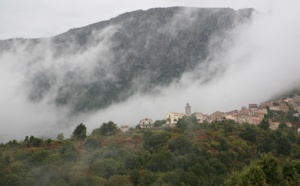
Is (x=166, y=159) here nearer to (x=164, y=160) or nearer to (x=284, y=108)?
(x=164, y=160)

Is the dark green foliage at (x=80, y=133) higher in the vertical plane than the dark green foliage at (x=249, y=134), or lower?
higher

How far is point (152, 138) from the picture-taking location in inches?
3098

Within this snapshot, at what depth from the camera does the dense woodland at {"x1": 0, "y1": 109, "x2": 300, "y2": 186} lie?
53238mm

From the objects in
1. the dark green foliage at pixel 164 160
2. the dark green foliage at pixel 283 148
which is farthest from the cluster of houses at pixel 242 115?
the dark green foliage at pixel 283 148

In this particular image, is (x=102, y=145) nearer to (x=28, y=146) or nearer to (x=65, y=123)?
(x=28, y=146)

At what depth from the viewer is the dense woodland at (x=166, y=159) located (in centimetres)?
5324

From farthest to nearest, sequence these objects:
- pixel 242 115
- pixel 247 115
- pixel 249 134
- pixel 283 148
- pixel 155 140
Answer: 1. pixel 242 115
2. pixel 247 115
3. pixel 249 134
4. pixel 283 148
5. pixel 155 140

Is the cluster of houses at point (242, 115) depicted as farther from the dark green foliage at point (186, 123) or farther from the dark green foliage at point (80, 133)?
the dark green foliage at point (80, 133)

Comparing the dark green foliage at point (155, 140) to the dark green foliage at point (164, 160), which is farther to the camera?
the dark green foliage at point (155, 140)

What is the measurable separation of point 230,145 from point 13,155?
4103 cm

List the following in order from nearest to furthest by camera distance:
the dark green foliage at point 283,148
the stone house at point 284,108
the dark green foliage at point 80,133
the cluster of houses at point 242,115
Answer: the dark green foliage at point 283,148 → the dark green foliage at point 80,133 → the cluster of houses at point 242,115 → the stone house at point 284,108

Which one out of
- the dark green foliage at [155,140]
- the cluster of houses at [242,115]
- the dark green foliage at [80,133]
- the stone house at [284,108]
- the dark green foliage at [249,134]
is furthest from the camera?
the stone house at [284,108]

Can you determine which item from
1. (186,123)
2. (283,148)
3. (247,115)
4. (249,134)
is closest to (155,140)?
(186,123)

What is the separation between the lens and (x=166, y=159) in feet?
223
